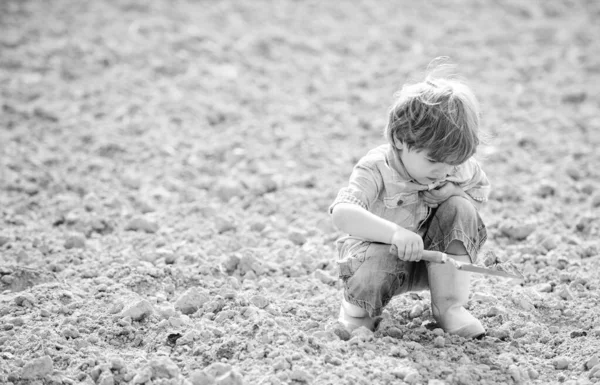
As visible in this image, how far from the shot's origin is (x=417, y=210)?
2.98 meters

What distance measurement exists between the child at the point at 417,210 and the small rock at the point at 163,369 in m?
0.63

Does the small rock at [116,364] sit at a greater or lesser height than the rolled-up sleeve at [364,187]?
lesser

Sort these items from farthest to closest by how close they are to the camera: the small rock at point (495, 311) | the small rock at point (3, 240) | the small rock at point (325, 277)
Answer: the small rock at point (3, 240) → the small rock at point (325, 277) → the small rock at point (495, 311)

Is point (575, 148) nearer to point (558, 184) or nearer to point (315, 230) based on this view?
point (558, 184)

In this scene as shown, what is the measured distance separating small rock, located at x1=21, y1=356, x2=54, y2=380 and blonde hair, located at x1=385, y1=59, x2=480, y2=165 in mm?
1309

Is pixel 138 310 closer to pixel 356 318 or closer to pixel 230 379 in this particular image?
pixel 230 379

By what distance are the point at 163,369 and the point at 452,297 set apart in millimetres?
984

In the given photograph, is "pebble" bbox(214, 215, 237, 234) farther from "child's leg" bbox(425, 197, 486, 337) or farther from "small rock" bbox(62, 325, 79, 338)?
"child's leg" bbox(425, 197, 486, 337)

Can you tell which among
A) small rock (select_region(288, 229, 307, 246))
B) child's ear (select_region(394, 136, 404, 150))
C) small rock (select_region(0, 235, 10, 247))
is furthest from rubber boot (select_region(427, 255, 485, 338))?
small rock (select_region(0, 235, 10, 247))

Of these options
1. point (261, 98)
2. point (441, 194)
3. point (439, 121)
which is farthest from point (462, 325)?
point (261, 98)

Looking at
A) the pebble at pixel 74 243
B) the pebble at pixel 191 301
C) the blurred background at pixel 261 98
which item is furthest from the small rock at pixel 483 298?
the pebble at pixel 74 243

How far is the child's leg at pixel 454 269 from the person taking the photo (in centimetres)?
290

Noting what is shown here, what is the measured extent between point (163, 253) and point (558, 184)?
206cm

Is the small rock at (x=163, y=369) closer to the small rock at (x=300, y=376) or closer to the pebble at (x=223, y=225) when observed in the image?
the small rock at (x=300, y=376)
